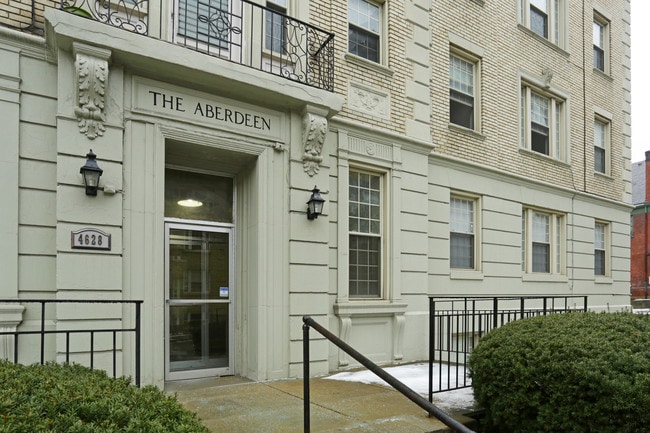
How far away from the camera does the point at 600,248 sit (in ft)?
47.6

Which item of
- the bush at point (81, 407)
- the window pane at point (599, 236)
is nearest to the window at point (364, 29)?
the bush at point (81, 407)

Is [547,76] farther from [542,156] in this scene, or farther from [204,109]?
[204,109]

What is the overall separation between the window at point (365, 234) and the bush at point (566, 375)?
3.14 metres

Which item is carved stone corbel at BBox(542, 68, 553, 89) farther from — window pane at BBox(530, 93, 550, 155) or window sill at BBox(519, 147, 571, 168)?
window sill at BBox(519, 147, 571, 168)

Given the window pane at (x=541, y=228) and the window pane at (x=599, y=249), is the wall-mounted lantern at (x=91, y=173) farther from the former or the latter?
the window pane at (x=599, y=249)

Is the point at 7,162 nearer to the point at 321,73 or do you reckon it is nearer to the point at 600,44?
the point at 321,73

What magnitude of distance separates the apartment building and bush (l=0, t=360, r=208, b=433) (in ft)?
9.69

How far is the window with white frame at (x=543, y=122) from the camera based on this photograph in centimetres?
1205

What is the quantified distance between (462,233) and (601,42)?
9.30 metres

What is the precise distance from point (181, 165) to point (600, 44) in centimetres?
1402

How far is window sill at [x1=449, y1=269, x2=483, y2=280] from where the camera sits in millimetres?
9867

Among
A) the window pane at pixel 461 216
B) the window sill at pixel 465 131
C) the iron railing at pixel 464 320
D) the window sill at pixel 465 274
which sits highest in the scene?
the window sill at pixel 465 131

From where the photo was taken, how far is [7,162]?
5.31m

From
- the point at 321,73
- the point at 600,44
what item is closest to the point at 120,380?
the point at 321,73
